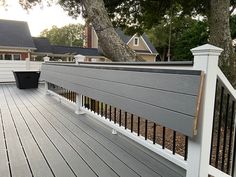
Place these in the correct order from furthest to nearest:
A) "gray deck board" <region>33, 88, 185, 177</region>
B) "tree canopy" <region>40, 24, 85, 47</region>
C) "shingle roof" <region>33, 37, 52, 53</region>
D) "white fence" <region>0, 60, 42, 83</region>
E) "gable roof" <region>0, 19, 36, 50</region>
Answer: "tree canopy" <region>40, 24, 85, 47</region> < "shingle roof" <region>33, 37, 52, 53</region> < "gable roof" <region>0, 19, 36, 50</region> < "white fence" <region>0, 60, 42, 83</region> < "gray deck board" <region>33, 88, 185, 177</region>

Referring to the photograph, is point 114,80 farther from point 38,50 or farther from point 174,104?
point 38,50

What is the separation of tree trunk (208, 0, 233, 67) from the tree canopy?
4672cm

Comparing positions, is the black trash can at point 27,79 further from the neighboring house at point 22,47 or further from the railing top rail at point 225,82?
the neighboring house at point 22,47

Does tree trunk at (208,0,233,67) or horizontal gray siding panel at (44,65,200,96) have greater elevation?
tree trunk at (208,0,233,67)

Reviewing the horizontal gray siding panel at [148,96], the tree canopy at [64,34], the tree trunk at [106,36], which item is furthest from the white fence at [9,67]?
the tree canopy at [64,34]

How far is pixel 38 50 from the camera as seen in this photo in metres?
22.2

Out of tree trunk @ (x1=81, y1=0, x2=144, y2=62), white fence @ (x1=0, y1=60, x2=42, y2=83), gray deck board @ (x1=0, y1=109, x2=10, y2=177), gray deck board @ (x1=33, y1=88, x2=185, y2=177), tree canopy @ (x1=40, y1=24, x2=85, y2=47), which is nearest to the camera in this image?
gray deck board @ (x1=0, y1=109, x2=10, y2=177)

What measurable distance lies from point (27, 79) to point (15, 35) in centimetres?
1337

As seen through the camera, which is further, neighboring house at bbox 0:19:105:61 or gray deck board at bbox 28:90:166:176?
neighboring house at bbox 0:19:105:61

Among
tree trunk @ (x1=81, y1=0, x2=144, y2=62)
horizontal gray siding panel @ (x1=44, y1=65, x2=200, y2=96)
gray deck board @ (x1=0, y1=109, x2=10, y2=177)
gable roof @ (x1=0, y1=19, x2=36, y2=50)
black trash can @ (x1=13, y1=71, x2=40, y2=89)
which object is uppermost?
gable roof @ (x1=0, y1=19, x2=36, y2=50)

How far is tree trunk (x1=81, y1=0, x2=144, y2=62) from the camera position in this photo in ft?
15.8

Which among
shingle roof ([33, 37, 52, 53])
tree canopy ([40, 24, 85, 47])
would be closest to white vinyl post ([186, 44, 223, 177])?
shingle roof ([33, 37, 52, 53])

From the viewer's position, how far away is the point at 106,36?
16.0 ft

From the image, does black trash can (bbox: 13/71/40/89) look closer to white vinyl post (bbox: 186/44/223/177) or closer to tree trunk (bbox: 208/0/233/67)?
tree trunk (bbox: 208/0/233/67)
